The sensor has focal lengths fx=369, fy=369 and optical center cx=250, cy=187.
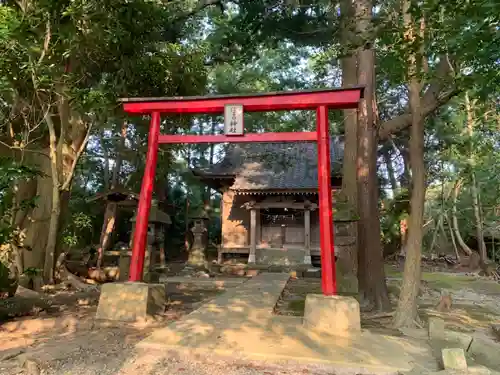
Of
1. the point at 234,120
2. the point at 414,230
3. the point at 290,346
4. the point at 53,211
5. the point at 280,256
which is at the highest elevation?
the point at 234,120

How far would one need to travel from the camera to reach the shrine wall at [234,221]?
59.1ft

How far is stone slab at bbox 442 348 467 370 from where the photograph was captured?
351 cm

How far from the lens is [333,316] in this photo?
16.2ft

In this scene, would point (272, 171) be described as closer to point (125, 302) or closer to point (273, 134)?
point (273, 134)

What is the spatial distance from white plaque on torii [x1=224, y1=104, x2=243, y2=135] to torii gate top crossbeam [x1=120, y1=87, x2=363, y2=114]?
0.11m

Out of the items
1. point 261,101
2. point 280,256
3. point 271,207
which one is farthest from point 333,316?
point 280,256

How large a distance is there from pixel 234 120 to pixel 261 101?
1.77ft

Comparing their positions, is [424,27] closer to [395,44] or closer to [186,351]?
[395,44]

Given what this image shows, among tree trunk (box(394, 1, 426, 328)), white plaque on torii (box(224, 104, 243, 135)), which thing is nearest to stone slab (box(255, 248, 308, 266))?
tree trunk (box(394, 1, 426, 328))

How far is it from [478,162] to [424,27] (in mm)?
12119

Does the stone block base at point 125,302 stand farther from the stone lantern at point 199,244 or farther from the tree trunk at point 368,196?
the stone lantern at point 199,244

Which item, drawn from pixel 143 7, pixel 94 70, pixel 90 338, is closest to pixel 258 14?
pixel 143 7

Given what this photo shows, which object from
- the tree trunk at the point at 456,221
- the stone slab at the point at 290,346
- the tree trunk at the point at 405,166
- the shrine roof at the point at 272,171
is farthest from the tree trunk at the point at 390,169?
the stone slab at the point at 290,346

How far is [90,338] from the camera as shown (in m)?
4.77
